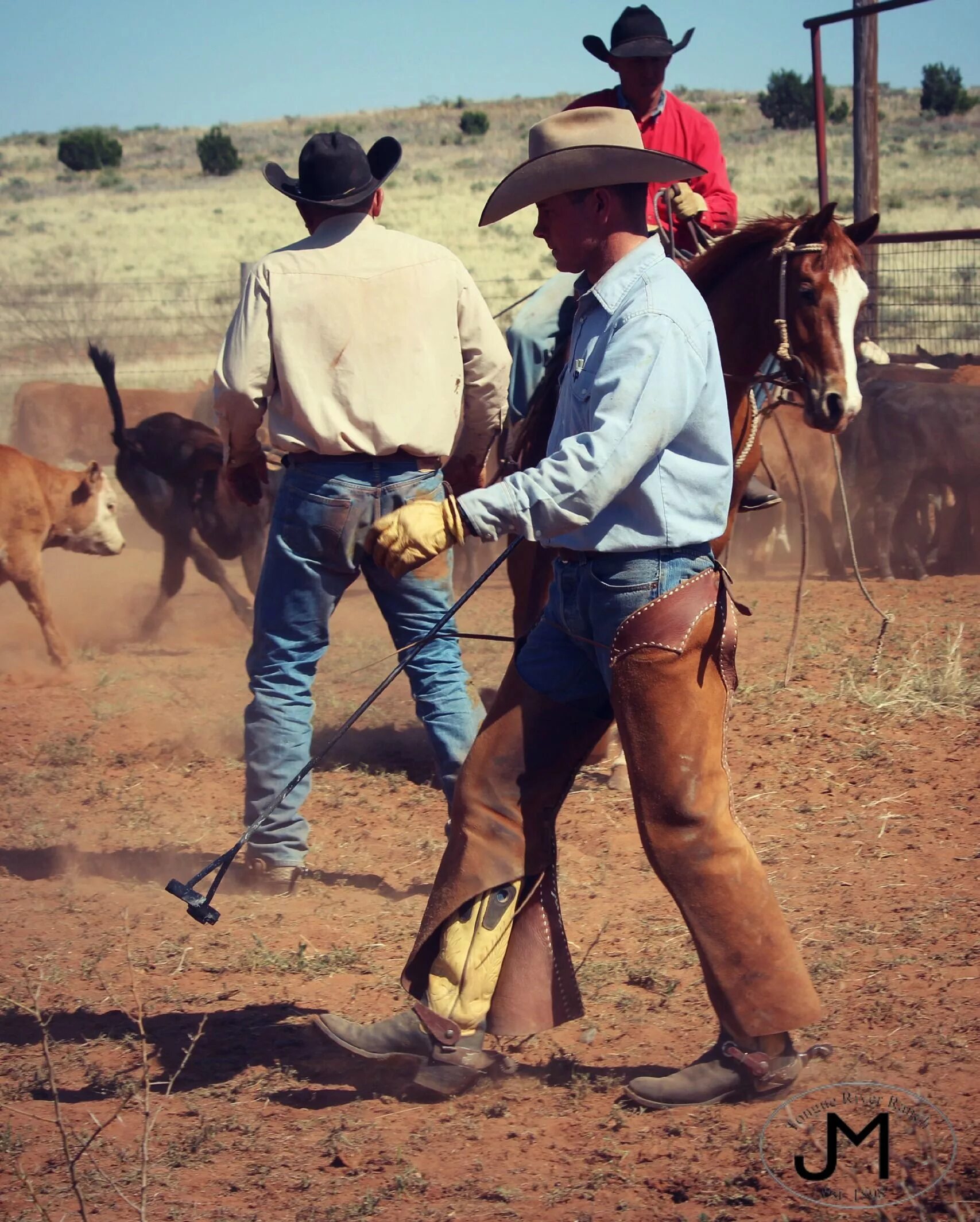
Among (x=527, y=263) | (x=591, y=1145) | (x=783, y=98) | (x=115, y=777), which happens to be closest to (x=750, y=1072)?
(x=591, y=1145)

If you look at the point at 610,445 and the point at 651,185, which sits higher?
the point at 651,185

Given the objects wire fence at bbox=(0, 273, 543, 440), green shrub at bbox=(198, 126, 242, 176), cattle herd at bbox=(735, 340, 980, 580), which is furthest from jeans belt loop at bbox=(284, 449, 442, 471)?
green shrub at bbox=(198, 126, 242, 176)

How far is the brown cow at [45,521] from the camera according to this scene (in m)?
8.58

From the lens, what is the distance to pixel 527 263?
109 ft

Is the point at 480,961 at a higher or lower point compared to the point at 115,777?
higher

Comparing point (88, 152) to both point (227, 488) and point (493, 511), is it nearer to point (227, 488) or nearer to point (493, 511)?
point (227, 488)

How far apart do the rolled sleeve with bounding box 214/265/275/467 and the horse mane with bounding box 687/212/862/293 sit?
6.65 ft

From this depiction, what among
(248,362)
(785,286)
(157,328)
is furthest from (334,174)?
(157,328)

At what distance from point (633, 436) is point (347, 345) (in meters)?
1.87

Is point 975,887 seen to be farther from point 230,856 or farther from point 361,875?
point 230,856

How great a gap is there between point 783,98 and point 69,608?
189 ft

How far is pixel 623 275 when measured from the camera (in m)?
3.01

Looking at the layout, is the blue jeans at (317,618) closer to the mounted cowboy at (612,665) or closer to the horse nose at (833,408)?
the mounted cowboy at (612,665)

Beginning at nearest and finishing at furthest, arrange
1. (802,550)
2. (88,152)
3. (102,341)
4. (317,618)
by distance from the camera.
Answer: (317,618) < (802,550) < (102,341) < (88,152)
